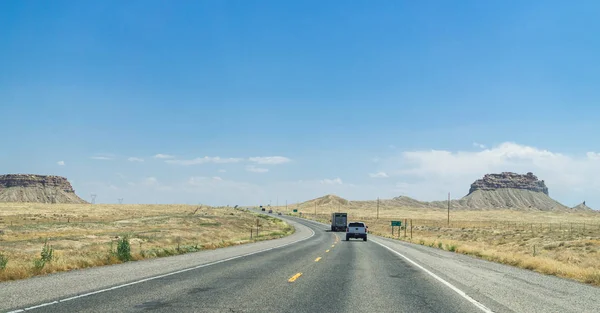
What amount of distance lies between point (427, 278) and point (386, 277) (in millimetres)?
1274

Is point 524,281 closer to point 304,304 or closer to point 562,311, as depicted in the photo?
point 562,311

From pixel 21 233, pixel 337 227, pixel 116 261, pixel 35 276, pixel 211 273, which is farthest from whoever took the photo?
pixel 337 227

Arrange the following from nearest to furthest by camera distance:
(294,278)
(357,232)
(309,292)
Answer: (309,292) < (294,278) < (357,232)

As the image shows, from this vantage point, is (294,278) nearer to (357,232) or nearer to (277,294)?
(277,294)

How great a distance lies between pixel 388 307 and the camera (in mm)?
9086

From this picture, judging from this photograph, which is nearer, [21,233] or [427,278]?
[427,278]

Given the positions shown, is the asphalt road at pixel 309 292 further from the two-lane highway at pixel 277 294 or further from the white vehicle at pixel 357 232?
the white vehicle at pixel 357 232

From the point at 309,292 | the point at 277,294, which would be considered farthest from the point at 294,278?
the point at 277,294

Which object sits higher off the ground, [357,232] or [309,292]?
[357,232]

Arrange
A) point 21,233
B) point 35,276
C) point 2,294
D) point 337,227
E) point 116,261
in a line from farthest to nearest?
1. point 337,227
2. point 21,233
3. point 116,261
4. point 35,276
5. point 2,294

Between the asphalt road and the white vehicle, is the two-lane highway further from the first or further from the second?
the white vehicle

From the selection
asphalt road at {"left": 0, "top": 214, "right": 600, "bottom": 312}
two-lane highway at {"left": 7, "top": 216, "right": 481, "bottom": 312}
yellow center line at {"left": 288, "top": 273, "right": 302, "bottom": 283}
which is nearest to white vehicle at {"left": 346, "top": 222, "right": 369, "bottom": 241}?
asphalt road at {"left": 0, "top": 214, "right": 600, "bottom": 312}

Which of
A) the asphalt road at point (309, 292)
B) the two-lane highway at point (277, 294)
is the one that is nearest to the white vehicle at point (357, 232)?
the asphalt road at point (309, 292)

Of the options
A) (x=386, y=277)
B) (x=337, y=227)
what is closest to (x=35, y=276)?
(x=386, y=277)
